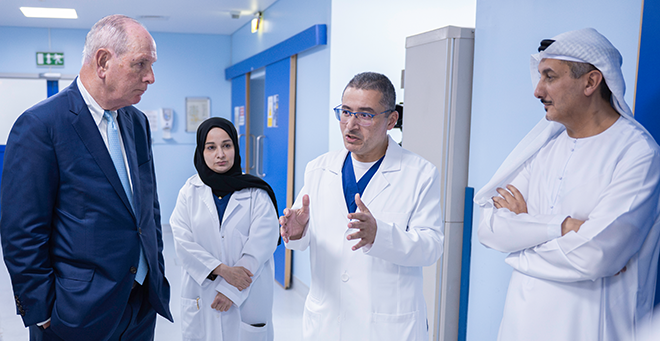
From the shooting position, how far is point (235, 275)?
2.23 m

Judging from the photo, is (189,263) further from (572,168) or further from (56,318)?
(572,168)

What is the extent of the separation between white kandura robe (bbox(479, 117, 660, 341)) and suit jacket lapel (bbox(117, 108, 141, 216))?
126 cm

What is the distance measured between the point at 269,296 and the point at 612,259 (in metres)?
1.55

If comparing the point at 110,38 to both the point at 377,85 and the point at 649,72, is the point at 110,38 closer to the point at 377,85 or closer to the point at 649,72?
the point at 377,85

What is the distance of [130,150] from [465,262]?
1.78 meters

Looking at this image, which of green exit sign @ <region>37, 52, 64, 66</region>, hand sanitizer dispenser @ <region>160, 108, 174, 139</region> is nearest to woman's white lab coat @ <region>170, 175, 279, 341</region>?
hand sanitizer dispenser @ <region>160, 108, 174, 139</region>

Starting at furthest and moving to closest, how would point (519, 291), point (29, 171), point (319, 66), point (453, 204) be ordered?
point (319, 66) < point (453, 204) < point (519, 291) < point (29, 171)

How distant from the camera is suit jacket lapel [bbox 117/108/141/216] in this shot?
5.62 ft

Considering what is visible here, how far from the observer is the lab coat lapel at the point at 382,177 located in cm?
173

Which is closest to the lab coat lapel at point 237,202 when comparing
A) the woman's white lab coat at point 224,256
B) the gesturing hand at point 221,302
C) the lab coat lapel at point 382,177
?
the woman's white lab coat at point 224,256

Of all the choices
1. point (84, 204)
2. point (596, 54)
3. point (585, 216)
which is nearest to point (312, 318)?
point (84, 204)

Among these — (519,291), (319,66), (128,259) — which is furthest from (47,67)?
(519,291)

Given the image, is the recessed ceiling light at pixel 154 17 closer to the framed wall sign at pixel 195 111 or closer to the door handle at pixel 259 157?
the framed wall sign at pixel 195 111

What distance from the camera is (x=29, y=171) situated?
4.83 ft
